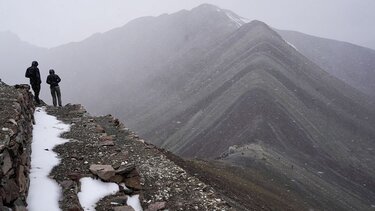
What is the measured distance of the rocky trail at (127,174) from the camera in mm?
9820

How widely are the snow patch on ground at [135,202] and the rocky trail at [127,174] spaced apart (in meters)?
0.11

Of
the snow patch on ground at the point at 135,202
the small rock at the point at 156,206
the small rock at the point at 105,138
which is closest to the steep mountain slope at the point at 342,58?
the small rock at the point at 105,138

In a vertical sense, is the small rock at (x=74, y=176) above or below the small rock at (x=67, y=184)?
above

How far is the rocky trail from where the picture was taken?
9.82 m

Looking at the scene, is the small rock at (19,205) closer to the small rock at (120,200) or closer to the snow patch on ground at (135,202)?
the small rock at (120,200)

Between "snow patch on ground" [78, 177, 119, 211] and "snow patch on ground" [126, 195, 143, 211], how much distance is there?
1.55ft

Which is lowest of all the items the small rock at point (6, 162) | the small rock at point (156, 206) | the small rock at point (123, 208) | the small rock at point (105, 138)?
the small rock at point (156, 206)

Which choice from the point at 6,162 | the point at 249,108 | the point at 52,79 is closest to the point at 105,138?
the point at 6,162

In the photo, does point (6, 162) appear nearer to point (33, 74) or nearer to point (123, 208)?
point (123, 208)

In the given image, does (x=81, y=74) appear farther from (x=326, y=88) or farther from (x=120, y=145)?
(x=120, y=145)

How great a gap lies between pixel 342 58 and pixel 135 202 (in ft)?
354

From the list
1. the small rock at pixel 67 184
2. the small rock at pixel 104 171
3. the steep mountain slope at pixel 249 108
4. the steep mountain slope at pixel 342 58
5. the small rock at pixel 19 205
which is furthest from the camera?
the steep mountain slope at pixel 342 58

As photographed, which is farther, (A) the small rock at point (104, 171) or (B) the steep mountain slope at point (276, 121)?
(B) the steep mountain slope at point (276, 121)

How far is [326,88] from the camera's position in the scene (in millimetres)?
58469
